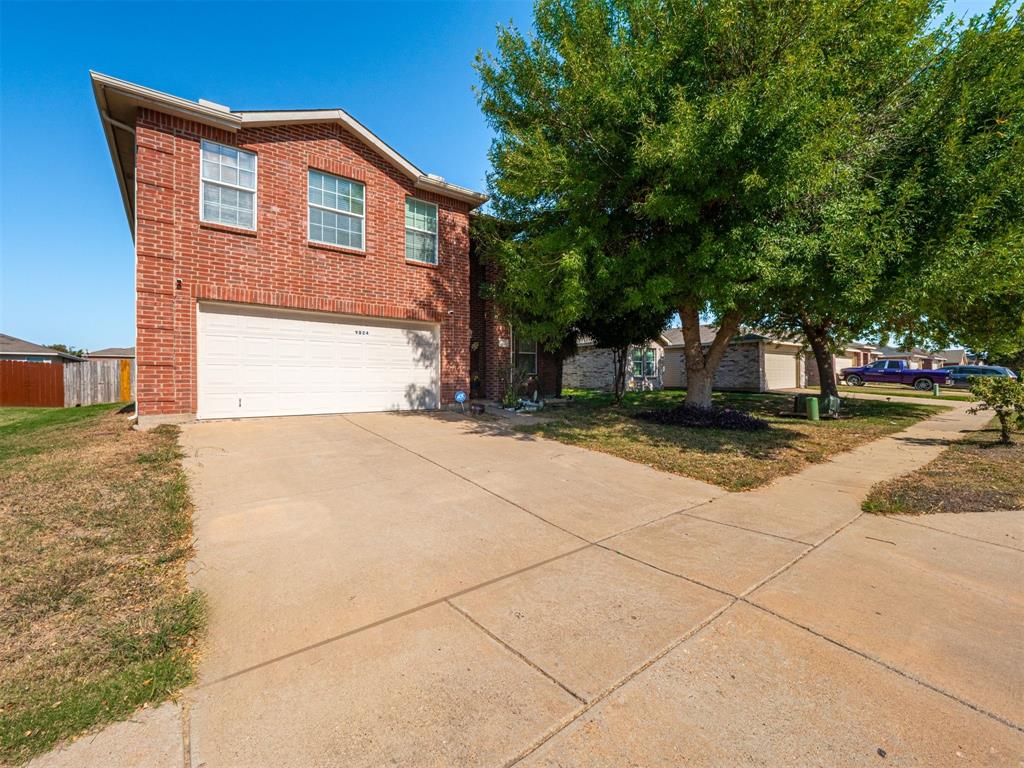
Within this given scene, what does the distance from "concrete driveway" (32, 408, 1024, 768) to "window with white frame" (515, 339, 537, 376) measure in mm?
9569

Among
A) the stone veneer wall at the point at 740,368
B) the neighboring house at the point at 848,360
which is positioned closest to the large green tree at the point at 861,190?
the stone veneer wall at the point at 740,368

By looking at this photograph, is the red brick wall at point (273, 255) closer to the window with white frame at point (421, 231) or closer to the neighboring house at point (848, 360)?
the window with white frame at point (421, 231)

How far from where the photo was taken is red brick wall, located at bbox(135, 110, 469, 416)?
8023 mm

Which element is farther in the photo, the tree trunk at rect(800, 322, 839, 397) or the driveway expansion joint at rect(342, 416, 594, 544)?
the tree trunk at rect(800, 322, 839, 397)

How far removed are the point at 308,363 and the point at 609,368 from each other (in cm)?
1675

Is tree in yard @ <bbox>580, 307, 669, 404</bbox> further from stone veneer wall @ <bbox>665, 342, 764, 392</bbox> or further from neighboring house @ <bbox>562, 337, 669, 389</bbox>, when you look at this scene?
stone veneer wall @ <bbox>665, 342, 764, 392</bbox>

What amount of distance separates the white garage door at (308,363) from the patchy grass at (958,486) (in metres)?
9.20

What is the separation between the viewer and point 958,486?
18.9 ft

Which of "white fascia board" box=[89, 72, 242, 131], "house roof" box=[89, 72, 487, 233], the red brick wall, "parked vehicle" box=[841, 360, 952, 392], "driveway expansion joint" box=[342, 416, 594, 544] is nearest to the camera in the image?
"driveway expansion joint" box=[342, 416, 594, 544]

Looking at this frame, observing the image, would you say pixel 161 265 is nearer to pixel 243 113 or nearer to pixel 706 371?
pixel 243 113

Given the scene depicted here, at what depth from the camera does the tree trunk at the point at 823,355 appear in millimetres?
14539

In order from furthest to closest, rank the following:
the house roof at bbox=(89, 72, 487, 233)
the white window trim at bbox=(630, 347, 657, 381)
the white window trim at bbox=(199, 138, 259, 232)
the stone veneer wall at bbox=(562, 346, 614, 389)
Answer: the stone veneer wall at bbox=(562, 346, 614, 389) → the white window trim at bbox=(630, 347, 657, 381) → the white window trim at bbox=(199, 138, 259, 232) → the house roof at bbox=(89, 72, 487, 233)

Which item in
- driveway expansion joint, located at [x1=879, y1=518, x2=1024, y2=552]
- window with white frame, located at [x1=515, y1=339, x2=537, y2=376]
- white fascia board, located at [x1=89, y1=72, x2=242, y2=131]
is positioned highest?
white fascia board, located at [x1=89, y1=72, x2=242, y2=131]

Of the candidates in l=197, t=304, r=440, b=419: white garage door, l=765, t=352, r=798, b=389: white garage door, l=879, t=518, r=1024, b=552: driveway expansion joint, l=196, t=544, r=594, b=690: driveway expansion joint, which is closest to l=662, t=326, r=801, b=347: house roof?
l=765, t=352, r=798, b=389: white garage door
